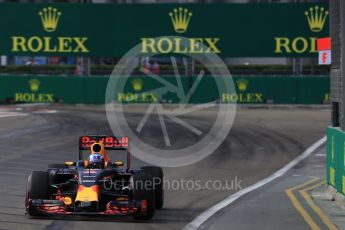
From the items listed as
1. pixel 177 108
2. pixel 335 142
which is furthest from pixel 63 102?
pixel 335 142

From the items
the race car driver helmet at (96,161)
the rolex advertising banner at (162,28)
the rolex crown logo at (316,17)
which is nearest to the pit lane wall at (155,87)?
the rolex advertising banner at (162,28)

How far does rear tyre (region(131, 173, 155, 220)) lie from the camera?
540 inches

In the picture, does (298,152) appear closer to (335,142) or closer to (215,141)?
(215,141)

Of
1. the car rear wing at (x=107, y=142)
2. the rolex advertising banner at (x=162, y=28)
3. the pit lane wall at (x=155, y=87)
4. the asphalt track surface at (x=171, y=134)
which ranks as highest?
the rolex advertising banner at (x=162, y=28)

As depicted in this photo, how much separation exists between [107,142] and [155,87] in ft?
83.5

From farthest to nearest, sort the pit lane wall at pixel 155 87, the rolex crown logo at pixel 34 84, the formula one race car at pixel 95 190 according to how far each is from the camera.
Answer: the rolex crown logo at pixel 34 84
the pit lane wall at pixel 155 87
the formula one race car at pixel 95 190

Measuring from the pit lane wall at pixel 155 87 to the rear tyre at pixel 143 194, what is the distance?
26.6 meters

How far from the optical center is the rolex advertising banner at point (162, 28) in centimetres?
4009

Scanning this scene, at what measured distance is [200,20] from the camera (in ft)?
132

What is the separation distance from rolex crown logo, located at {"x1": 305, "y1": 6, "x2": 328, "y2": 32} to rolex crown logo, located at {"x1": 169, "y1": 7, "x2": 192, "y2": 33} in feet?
20.3

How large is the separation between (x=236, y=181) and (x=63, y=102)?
2325cm

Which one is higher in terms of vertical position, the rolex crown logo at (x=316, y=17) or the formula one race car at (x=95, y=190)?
the rolex crown logo at (x=316, y=17)

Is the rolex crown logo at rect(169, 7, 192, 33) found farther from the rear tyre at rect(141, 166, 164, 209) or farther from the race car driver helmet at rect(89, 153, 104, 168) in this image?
the race car driver helmet at rect(89, 153, 104, 168)

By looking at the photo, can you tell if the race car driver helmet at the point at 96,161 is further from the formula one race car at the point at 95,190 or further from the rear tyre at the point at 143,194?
the rear tyre at the point at 143,194
